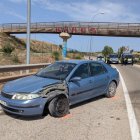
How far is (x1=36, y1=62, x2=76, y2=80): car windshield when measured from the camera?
856 cm

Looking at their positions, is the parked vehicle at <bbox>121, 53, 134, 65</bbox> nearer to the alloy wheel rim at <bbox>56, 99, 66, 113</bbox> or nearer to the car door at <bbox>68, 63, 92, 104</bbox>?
the car door at <bbox>68, 63, 92, 104</bbox>

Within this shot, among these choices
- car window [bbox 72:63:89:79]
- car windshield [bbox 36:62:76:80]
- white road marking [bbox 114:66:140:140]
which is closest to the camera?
white road marking [bbox 114:66:140:140]

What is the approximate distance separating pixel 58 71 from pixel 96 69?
1.61m

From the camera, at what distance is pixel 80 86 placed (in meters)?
8.66

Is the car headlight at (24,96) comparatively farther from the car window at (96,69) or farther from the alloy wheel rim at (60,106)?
the car window at (96,69)

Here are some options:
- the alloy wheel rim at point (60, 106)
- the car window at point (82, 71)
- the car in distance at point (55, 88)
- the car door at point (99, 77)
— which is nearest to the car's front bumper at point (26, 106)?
the car in distance at point (55, 88)

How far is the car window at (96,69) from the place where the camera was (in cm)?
971

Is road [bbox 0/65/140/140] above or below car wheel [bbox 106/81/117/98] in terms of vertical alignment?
below

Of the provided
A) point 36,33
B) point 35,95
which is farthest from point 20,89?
point 36,33

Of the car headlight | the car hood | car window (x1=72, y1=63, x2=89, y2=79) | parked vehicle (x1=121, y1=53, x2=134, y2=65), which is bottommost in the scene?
parked vehicle (x1=121, y1=53, x2=134, y2=65)

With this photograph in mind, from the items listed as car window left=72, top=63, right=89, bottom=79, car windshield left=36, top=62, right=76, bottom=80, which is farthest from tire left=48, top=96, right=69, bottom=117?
car window left=72, top=63, right=89, bottom=79

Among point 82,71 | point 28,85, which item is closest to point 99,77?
point 82,71

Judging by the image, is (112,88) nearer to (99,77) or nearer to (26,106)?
(99,77)

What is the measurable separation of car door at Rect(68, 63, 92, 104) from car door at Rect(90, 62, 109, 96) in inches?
12.7
